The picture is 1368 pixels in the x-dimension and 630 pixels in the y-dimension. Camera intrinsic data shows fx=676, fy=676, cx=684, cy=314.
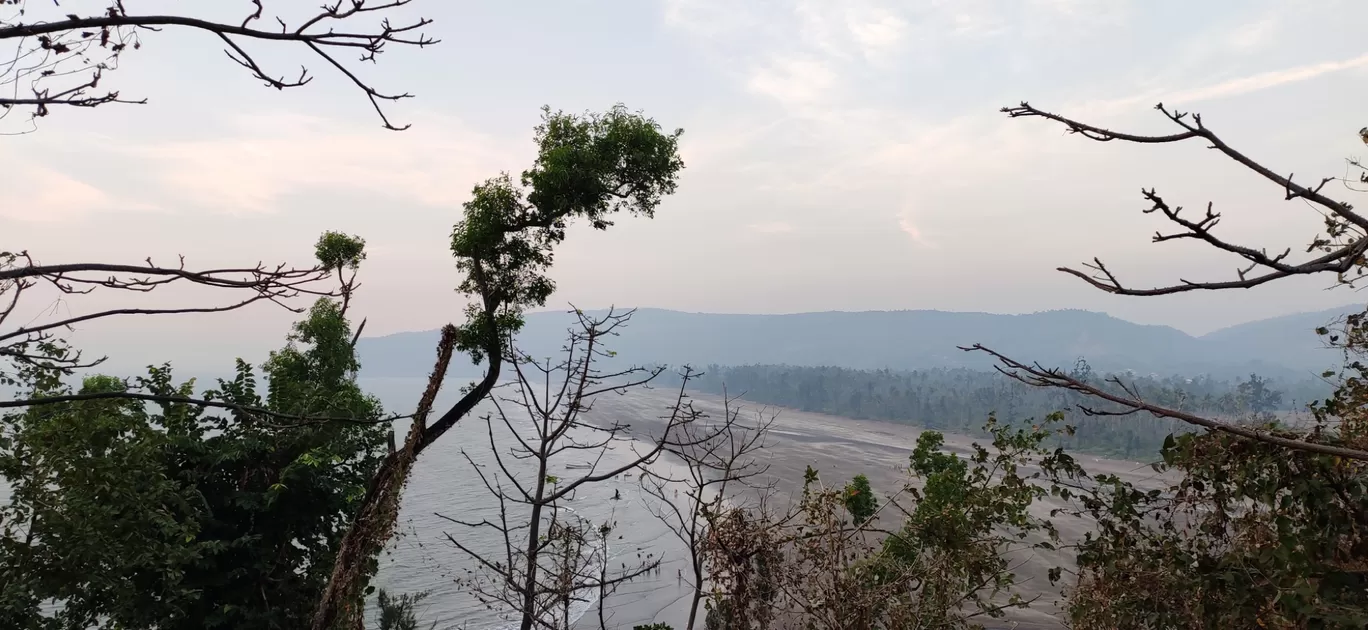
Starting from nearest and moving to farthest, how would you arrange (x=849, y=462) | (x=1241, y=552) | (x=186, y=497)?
(x=1241, y=552) → (x=186, y=497) → (x=849, y=462)

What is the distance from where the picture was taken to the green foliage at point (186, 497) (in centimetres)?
760

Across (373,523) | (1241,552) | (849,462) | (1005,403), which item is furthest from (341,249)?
(1005,403)

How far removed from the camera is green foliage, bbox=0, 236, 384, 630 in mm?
7602

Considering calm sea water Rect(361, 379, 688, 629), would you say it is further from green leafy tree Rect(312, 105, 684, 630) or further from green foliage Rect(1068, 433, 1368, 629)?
green foliage Rect(1068, 433, 1368, 629)

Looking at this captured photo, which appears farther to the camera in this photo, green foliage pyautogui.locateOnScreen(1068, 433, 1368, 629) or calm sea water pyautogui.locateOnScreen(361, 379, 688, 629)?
calm sea water pyautogui.locateOnScreen(361, 379, 688, 629)

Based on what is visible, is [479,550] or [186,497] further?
[479,550]

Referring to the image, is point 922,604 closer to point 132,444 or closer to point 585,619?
point 132,444

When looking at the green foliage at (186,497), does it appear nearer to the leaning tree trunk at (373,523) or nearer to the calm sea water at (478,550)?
the leaning tree trunk at (373,523)

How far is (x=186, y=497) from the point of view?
8922 millimetres

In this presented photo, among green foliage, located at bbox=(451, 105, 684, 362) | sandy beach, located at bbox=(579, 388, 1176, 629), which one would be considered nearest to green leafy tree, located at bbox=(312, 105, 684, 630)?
green foliage, located at bbox=(451, 105, 684, 362)

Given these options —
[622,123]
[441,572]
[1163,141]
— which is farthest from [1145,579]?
[441,572]

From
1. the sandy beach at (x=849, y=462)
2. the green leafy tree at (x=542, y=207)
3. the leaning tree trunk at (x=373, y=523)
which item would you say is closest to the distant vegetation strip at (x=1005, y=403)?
the sandy beach at (x=849, y=462)

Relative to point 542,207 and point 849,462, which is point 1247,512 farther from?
point 849,462

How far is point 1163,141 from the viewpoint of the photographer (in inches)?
64.7
